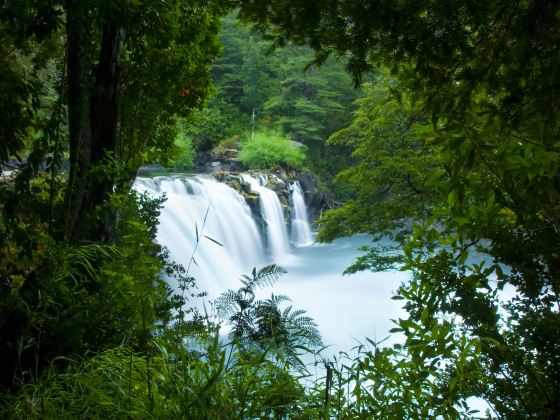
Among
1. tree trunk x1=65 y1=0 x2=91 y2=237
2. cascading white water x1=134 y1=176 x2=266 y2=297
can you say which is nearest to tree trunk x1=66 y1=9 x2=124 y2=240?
tree trunk x1=65 y1=0 x2=91 y2=237

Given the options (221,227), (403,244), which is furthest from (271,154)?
(403,244)

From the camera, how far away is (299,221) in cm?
1645

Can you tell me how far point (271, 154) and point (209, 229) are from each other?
6274 millimetres

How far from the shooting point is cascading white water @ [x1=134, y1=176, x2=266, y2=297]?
9.88m

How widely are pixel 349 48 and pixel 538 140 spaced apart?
784 millimetres

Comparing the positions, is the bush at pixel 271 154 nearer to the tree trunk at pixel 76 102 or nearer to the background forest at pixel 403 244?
the background forest at pixel 403 244

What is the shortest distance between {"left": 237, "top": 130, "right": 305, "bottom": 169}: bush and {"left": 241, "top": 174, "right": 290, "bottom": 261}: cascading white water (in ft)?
6.57

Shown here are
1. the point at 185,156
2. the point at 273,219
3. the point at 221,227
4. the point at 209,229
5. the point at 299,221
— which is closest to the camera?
the point at 209,229

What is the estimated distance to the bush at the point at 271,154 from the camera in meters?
17.6

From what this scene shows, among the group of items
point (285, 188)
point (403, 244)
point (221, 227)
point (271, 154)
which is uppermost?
point (271, 154)

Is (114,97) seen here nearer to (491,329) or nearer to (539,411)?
(491,329)

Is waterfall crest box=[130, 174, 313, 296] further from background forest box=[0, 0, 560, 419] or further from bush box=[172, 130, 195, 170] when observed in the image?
background forest box=[0, 0, 560, 419]

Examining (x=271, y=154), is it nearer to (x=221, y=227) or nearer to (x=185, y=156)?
(x=185, y=156)

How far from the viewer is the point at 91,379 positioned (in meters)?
1.77
